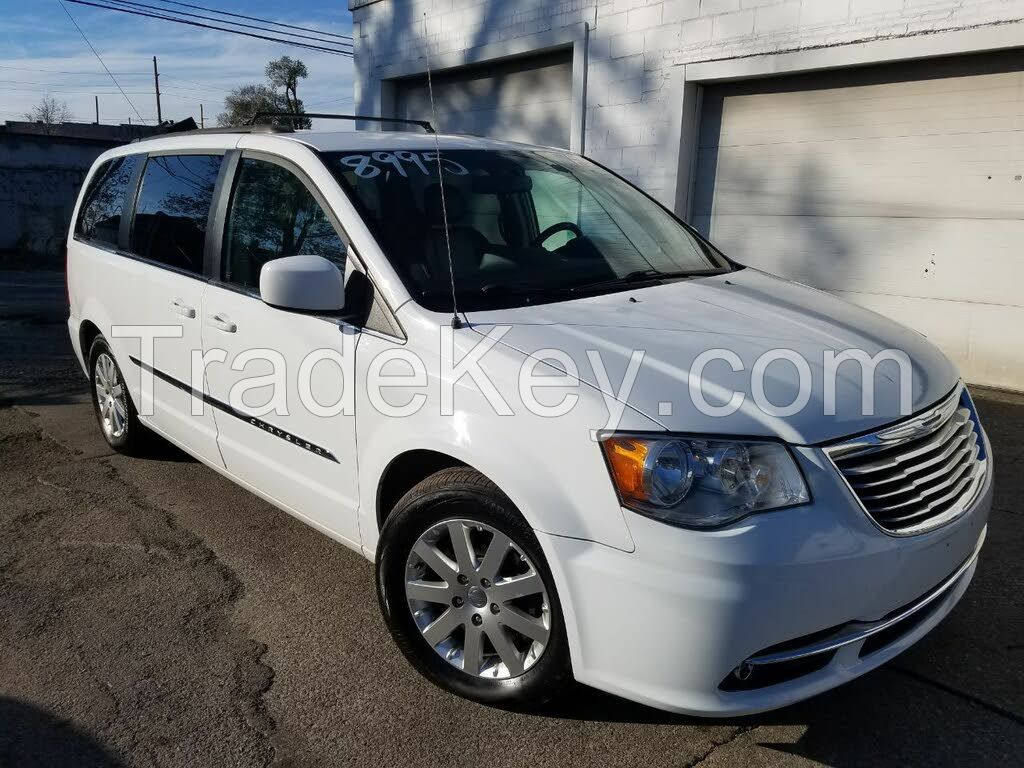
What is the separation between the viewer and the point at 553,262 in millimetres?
3074

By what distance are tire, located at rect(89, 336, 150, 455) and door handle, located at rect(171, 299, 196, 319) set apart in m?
0.98

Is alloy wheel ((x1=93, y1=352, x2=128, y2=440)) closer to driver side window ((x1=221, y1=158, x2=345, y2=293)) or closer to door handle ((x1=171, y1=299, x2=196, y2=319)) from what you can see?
door handle ((x1=171, y1=299, x2=196, y2=319))

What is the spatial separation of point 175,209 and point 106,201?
108 centimetres

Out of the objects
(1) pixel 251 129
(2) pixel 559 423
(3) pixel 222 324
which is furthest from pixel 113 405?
(2) pixel 559 423

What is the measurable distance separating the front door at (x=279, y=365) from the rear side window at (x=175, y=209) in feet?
0.83

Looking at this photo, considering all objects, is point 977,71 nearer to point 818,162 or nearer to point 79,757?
point 818,162

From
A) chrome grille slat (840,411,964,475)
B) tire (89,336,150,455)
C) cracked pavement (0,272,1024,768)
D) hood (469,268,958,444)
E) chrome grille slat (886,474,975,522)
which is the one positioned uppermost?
hood (469,268,958,444)

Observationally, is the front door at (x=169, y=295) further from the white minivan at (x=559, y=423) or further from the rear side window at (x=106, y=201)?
the rear side window at (x=106, y=201)

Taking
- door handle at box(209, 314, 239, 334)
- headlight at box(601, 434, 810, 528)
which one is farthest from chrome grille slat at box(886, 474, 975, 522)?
door handle at box(209, 314, 239, 334)

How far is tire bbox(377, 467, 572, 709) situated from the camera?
2283 mm

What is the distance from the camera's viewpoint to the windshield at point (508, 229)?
9.16 ft

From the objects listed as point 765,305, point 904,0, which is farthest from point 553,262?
point 904,0

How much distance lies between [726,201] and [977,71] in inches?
84.4

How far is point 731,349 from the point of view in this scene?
7.89 feet
